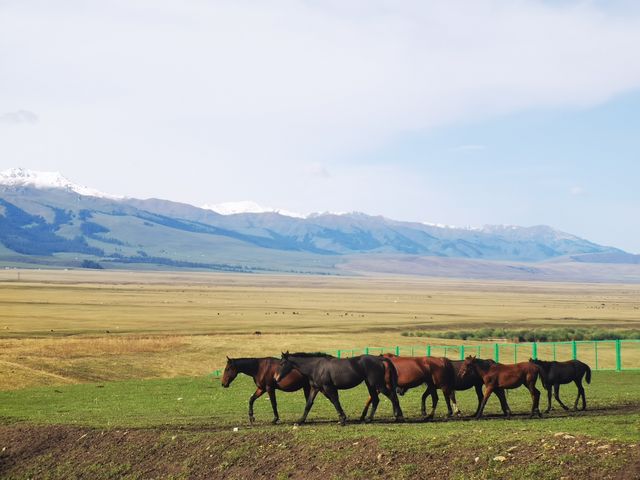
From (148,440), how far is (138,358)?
33.4 metres

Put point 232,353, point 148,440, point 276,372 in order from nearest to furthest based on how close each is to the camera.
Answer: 1. point 148,440
2. point 276,372
3. point 232,353

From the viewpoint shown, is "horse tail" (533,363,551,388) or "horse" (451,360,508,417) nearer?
"horse" (451,360,508,417)

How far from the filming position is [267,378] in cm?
2553

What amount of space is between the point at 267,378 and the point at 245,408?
4964mm

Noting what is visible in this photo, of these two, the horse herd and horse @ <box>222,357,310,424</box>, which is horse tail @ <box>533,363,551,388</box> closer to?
the horse herd

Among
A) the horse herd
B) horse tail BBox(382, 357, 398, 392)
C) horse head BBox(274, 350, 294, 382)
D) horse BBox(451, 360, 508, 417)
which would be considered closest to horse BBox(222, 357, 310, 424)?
the horse herd

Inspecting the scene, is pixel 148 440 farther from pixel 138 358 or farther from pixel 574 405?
pixel 138 358

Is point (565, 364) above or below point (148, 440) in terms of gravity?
above

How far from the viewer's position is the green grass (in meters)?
22.1

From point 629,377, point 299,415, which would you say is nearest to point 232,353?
point 629,377

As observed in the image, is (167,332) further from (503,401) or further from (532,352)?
(503,401)

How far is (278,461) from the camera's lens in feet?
67.6

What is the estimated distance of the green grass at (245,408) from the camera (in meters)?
22.1

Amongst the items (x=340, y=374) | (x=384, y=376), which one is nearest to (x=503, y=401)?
(x=384, y=376)
